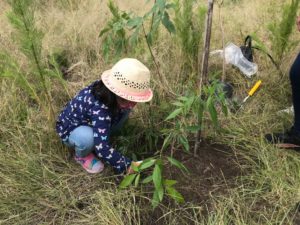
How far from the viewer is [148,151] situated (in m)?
2.08

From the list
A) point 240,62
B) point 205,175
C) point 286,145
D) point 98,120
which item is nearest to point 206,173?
point 205,175

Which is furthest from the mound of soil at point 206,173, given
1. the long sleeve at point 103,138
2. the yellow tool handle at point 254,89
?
the yellow tool handle at point 254,89

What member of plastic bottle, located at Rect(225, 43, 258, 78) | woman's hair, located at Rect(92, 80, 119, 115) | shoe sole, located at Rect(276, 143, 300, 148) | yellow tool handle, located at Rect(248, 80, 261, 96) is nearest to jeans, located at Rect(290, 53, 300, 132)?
shoe sole, located at Rect(276, 143, 300, 148)

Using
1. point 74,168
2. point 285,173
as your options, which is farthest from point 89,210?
point 285,173

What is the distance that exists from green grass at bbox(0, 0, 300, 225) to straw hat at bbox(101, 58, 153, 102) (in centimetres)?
39

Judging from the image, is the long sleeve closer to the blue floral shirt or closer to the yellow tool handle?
the blue floral shirt

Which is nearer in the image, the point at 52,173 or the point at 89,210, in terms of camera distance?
the point at 89,210

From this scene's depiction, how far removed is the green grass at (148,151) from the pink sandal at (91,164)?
0.04 metres

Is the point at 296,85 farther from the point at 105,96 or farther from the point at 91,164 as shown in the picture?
the point at 91,164

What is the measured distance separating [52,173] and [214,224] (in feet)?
2.78

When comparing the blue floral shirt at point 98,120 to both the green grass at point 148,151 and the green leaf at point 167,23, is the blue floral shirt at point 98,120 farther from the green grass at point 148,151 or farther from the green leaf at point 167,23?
the green leaf at point 167,23

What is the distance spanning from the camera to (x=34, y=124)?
218cm

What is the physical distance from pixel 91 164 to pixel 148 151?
0.33 meters

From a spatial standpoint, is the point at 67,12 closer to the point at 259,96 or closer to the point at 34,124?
the point at 34,124
